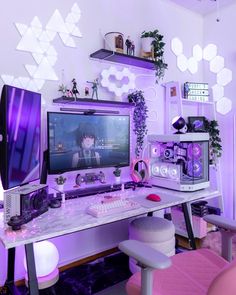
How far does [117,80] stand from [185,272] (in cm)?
172

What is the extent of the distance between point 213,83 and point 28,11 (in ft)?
7.22

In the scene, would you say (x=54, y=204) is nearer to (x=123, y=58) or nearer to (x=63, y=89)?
(x=63, y=89)

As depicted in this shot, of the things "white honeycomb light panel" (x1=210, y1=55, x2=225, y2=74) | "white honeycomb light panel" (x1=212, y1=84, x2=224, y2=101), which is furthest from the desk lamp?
"white honeycomb light panel" (x1=210, y1=55, x2=225, y2=74)

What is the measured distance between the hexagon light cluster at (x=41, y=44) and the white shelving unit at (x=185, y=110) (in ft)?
3.82

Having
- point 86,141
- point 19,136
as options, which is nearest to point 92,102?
point 86,141

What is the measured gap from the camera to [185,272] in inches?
49.6

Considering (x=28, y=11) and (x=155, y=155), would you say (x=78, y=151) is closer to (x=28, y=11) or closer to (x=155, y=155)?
(x=155, y=155)

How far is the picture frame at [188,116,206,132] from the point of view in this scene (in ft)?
9.64

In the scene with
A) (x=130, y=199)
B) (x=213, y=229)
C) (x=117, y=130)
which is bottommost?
(x=213, y=229)

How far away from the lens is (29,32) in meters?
1.93

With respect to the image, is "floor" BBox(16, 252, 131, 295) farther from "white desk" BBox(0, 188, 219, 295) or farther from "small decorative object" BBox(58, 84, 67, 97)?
"small decorative object" BBox(58, 84, 67, 97)

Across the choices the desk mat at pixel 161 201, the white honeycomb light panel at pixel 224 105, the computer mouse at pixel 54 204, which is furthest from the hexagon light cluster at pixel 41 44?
the white honeycomb light panel at pixel 224 105

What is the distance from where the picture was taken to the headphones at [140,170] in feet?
7.47

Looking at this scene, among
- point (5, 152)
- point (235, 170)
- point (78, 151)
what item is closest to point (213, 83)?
point (235, 170)
